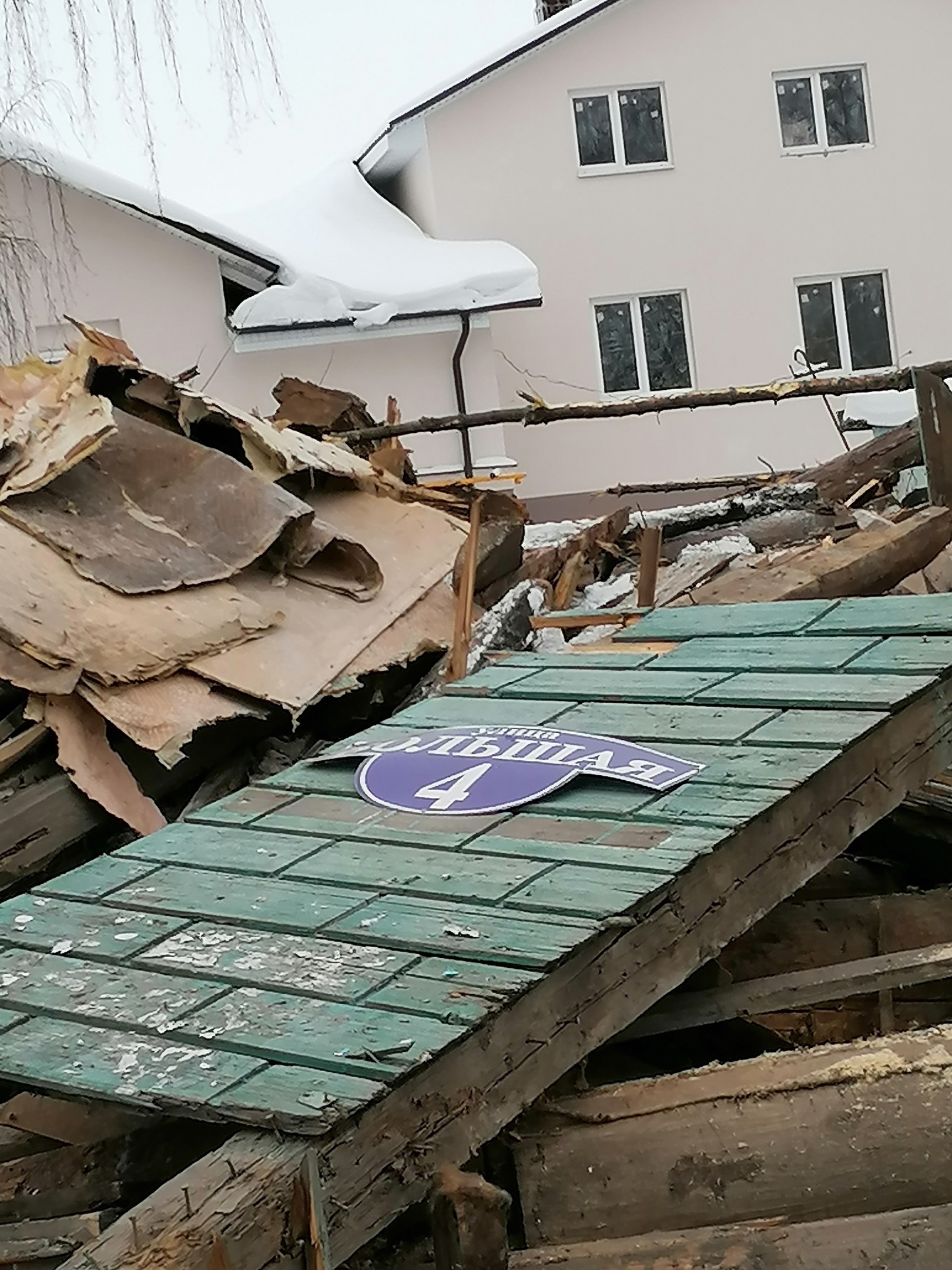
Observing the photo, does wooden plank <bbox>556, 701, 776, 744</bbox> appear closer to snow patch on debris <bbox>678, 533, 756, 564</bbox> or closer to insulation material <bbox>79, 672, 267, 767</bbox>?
insulation material <bbox>79, 672, 267, 767</bbox>

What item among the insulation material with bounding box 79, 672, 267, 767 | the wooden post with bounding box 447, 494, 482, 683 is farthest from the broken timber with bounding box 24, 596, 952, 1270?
the wooden post with bounding box 447, 494, 482, 683

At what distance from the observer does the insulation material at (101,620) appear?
5.00 metres

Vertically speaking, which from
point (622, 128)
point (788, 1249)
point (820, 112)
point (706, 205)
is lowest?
point (788, 1249)

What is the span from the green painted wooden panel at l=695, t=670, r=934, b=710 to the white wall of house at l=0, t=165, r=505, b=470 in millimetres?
12137

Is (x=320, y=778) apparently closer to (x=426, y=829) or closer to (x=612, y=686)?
(x=426, y=829)

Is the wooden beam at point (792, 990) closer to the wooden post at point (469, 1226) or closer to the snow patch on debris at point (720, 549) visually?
the wooden post at point (469, 1226)

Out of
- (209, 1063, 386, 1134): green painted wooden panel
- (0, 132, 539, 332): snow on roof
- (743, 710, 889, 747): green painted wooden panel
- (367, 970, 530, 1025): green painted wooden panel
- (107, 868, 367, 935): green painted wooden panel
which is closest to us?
(209, 1063, 386, 1134): green painted wooden panel

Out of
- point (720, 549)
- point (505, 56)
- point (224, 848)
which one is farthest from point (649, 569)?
point (505, 56)

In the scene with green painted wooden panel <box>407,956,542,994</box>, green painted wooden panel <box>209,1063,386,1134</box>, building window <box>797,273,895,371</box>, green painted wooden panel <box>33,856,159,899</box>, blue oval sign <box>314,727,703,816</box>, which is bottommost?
green painted wooden panel <box>209,1063,386,1134</box>

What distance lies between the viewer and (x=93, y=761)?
16.5 ft

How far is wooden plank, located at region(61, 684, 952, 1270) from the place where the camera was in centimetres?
223

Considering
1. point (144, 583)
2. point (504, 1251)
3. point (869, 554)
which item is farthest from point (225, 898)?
point (869, 554)

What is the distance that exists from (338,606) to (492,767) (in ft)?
8.57

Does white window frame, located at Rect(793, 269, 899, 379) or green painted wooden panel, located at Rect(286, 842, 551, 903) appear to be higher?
white window frame, located at Rect(793, 269, 899, 379)
